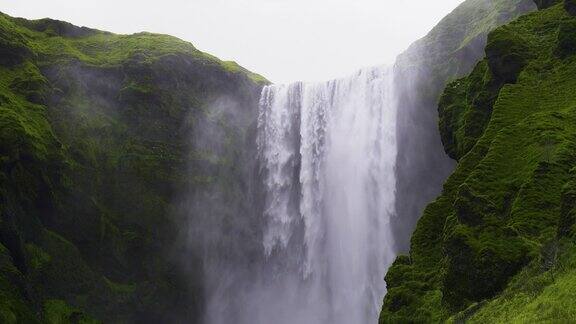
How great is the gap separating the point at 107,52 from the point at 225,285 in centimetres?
3447

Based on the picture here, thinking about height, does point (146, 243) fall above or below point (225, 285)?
above

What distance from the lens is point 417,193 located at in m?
58.7

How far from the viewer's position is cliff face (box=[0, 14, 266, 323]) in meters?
51.5

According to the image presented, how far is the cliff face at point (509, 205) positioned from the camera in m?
17.3

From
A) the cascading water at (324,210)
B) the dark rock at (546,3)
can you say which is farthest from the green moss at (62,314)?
the dark rock at (546,3)

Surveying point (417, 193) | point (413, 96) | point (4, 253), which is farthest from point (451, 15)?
point (4, 253)

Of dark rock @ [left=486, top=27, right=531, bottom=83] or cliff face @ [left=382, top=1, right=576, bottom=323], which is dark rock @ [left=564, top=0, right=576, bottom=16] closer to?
cliff face @ [left=382, top=1, right=576, bottom=323]

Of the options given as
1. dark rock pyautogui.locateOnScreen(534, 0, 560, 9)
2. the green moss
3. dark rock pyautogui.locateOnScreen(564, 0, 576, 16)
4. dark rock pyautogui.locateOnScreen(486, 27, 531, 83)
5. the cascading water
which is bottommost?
the green moss

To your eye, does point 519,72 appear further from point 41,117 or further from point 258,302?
point 41,117

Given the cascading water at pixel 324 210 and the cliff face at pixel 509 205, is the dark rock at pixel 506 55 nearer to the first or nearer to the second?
the cliff face at pixel 509 205

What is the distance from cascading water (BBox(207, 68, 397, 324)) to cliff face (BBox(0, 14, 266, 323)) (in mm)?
5945

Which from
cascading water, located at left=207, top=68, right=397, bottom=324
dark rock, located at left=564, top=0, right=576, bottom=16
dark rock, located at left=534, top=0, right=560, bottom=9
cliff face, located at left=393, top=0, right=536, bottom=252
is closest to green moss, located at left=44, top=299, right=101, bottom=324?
cascading water, located at left=207, top=68, right=397, bottom=324

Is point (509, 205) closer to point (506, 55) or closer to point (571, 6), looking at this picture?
point (506, 55)

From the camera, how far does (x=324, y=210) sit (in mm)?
64188
